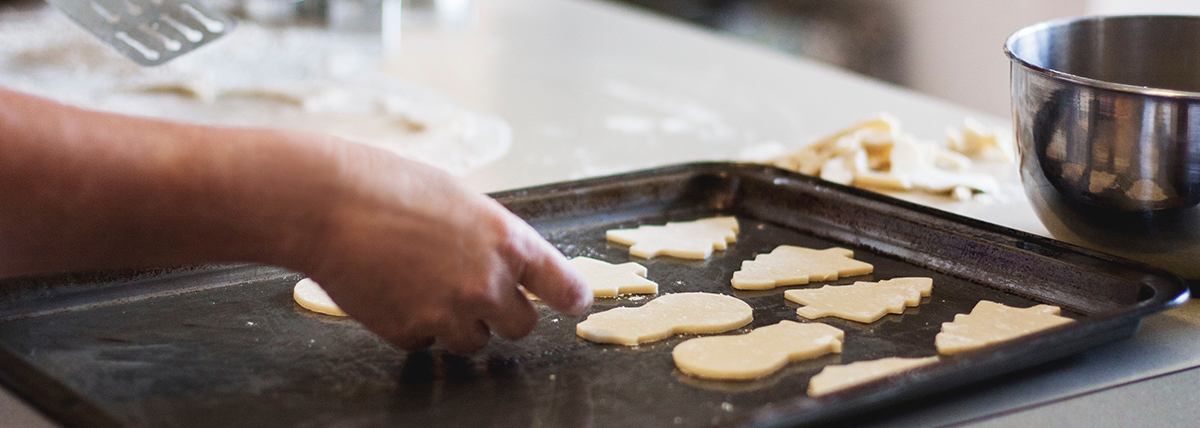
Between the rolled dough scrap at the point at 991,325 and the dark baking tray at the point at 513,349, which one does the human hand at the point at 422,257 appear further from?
the rolled dough scrap at the point at 991,325

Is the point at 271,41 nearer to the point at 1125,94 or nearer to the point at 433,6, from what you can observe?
the point at 433,6

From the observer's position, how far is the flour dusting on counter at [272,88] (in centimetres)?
150

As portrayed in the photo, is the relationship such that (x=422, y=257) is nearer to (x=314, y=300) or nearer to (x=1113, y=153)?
(x=314, y=300)

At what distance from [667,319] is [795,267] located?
19 centimetres

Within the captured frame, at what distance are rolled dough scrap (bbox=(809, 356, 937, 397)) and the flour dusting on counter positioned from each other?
0.73m

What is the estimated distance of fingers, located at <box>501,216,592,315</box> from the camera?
67 cm

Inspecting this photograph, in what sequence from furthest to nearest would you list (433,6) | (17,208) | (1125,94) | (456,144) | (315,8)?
(433,6), (315,8), (456,144), (1125,94), (17,208)

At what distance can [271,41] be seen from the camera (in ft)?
6.72

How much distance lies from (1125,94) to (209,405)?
74cm

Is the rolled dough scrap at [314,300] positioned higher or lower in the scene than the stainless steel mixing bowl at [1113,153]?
lower

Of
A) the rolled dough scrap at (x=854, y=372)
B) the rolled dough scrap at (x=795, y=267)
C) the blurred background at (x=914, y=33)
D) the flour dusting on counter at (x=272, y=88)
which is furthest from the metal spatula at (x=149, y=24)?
the blurred background at (x=914, y=33)

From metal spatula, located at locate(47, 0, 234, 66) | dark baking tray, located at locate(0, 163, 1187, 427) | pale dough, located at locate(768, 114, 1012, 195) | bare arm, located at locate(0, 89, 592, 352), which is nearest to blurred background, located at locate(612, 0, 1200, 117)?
pale dough, located at locate(768, 114, 1012, 195)

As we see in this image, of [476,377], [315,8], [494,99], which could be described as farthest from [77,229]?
[315,8]

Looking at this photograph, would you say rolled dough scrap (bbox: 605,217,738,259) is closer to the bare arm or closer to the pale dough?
the pale dough
